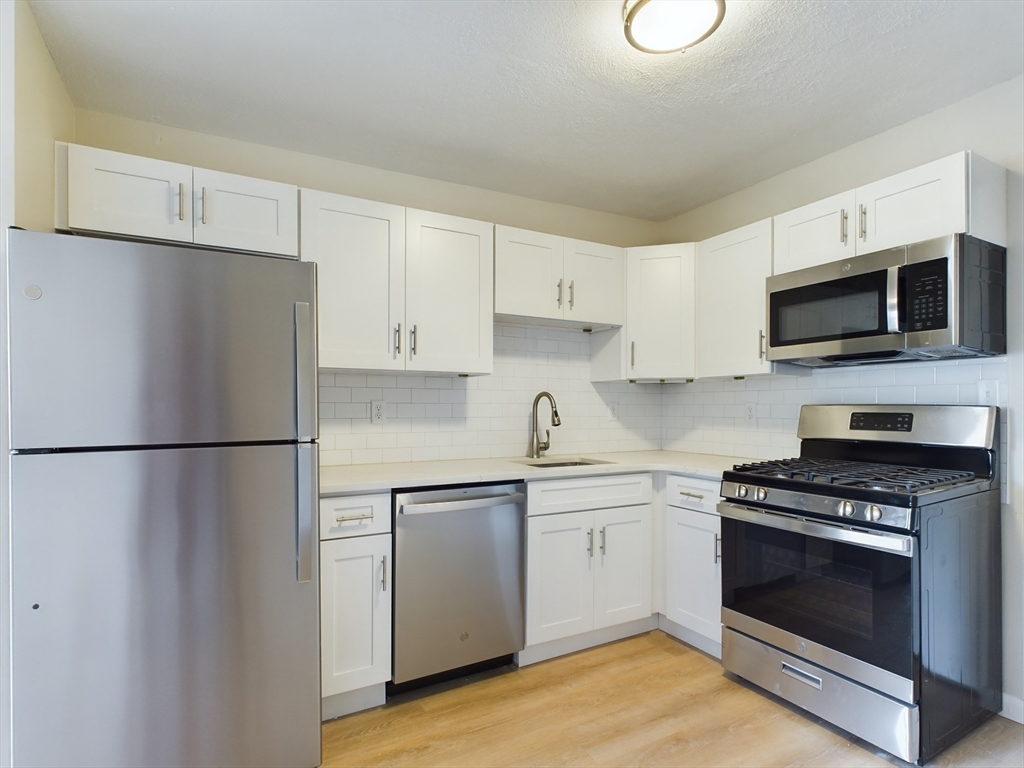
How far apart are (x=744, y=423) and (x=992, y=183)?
156 centimetres

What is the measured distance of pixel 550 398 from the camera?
3223mm

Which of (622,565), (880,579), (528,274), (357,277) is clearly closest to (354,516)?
(357,277)

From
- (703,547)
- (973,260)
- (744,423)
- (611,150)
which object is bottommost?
(703,547)

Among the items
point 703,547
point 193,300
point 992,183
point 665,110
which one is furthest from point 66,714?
point 992,183

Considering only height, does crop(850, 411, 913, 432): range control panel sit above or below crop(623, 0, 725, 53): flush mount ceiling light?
below

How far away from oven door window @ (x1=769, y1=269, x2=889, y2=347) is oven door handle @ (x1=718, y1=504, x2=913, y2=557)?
2.67 feet

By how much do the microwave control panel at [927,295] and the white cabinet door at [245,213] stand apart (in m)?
2.52

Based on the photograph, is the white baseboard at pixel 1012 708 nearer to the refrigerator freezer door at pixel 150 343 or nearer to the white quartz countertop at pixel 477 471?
the white quartz countertop at pixel 477 471

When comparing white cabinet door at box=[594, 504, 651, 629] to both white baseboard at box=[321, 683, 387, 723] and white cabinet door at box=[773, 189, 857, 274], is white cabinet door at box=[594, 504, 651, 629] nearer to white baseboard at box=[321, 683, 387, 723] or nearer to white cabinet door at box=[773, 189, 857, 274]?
white baseboard at box=[321, 683, 387, 723]

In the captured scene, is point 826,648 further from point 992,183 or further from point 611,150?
point 611,150

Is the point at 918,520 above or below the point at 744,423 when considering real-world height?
below

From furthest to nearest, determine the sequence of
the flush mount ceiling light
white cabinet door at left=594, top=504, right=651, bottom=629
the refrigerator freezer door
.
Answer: white cabinet door at left=594, top=504, right=651, bottom=629 < the flush mount ceiling light < the refrigerator freezer door

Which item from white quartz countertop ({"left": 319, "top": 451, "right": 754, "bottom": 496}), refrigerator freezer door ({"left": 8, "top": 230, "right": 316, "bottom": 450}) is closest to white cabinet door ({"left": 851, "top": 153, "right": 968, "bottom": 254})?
white quartz countertop ({"left": 319, "top": 451, "right": 754, "bottom": 496})

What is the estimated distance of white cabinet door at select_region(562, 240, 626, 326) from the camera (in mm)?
3123
